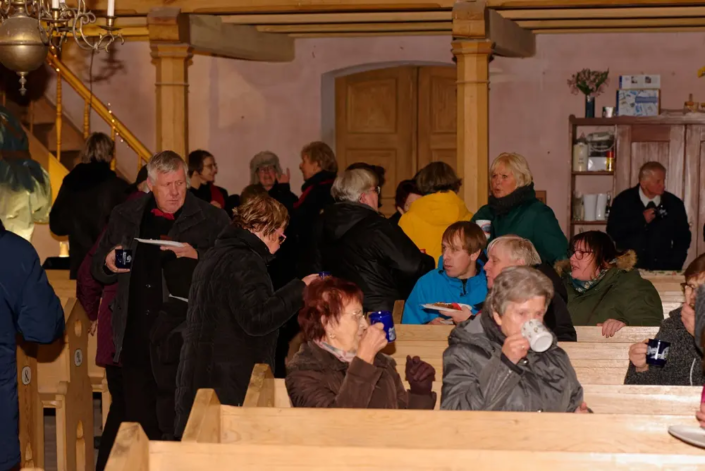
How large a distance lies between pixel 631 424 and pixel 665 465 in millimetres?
478

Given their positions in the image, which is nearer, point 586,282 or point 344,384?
point 344,384

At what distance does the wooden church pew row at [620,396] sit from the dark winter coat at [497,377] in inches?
19.1

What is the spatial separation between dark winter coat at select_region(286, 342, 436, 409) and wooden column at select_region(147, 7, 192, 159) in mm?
5346

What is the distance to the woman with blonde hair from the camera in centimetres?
671

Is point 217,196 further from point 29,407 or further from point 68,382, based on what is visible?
point 29,407

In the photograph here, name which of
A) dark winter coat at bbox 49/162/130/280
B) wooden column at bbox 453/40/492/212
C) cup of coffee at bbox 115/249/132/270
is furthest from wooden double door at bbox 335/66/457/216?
cup of coffee at bbox 115/249/132/270

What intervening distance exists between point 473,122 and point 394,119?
3338 millimetres

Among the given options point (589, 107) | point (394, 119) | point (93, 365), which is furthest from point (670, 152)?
point (93, 365)

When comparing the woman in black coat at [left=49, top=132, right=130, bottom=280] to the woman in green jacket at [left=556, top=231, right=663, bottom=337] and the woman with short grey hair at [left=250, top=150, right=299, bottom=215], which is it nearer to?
the woman with short grey hair at [left=250, top=150, right=299, bottom=215]

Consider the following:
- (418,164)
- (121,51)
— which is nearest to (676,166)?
(418,164)

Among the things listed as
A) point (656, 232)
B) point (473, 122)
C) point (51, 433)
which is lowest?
point (51, 433)

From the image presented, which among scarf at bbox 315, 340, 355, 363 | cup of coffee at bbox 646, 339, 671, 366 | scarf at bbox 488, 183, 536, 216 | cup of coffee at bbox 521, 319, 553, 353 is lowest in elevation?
cup of coffee at bbox 646, 339, 671, 366

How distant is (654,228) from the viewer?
980cm

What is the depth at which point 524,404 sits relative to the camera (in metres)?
3.99
